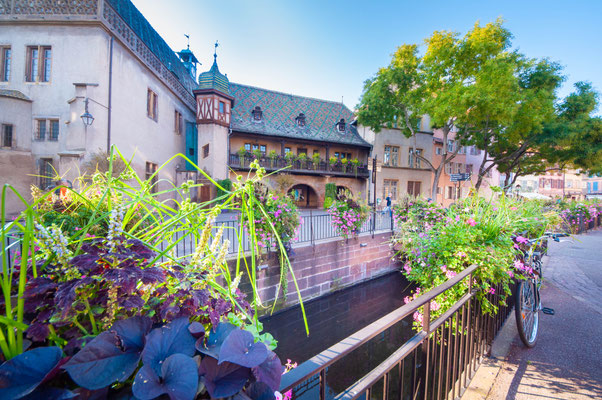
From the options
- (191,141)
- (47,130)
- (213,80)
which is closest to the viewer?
(47,130)

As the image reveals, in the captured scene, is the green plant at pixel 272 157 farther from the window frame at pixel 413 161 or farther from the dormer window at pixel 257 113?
the window frame at pixel 413 161

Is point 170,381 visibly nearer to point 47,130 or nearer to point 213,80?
point 47,130

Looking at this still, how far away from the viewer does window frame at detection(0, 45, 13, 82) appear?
1122 cm

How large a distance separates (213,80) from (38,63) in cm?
884

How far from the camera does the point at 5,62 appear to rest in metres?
11.3

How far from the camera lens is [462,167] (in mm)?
28031

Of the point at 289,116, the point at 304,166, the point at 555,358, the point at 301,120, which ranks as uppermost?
the point at 289,116

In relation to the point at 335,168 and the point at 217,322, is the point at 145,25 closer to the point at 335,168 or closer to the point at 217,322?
the point at 335,168

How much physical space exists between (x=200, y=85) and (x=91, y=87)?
8.52m

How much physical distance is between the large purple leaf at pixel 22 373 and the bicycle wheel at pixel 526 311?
3.79 metres

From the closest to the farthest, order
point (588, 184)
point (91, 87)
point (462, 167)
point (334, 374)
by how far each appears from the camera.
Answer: point (334, 374) < point (91, 87) < point (462, 167) < point (588, 184)

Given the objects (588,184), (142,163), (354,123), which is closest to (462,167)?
(354,123)

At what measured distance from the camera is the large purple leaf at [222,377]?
0.54m

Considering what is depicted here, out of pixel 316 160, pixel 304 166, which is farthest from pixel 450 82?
pixel 304 166
